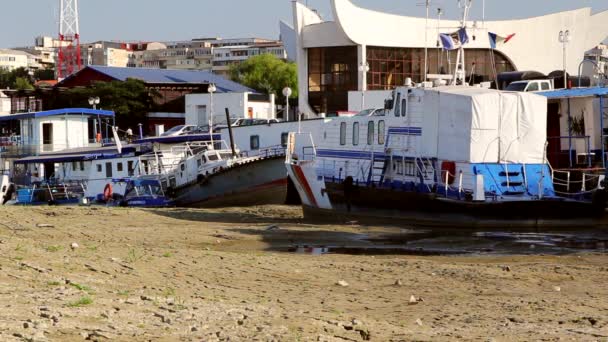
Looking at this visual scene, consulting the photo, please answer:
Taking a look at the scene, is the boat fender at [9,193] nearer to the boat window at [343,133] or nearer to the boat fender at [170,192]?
the boat fender at [170,192]

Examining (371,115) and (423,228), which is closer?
(423,228)

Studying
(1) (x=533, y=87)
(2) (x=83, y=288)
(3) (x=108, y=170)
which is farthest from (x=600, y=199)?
(3) (x=108, y=170)

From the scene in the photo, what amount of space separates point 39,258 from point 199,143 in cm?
3114

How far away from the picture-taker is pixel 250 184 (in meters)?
Result: 39.8

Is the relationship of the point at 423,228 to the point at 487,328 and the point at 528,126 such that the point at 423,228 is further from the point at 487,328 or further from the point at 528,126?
the point at 487,328

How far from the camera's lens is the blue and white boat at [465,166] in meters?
26.5

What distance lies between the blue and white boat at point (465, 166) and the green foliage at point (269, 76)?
74.6 m

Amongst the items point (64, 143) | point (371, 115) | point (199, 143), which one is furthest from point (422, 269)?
point (64, 143)

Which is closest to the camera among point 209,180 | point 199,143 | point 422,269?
point 422,269

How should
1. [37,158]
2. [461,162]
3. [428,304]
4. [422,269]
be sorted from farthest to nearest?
[37,158]
[461,162]
[422,269]
[428,304]

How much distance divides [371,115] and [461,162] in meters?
4.83

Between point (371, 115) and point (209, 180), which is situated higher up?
point (371, 115)

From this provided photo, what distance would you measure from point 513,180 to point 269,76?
84.9m

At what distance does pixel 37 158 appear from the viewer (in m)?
51.9
